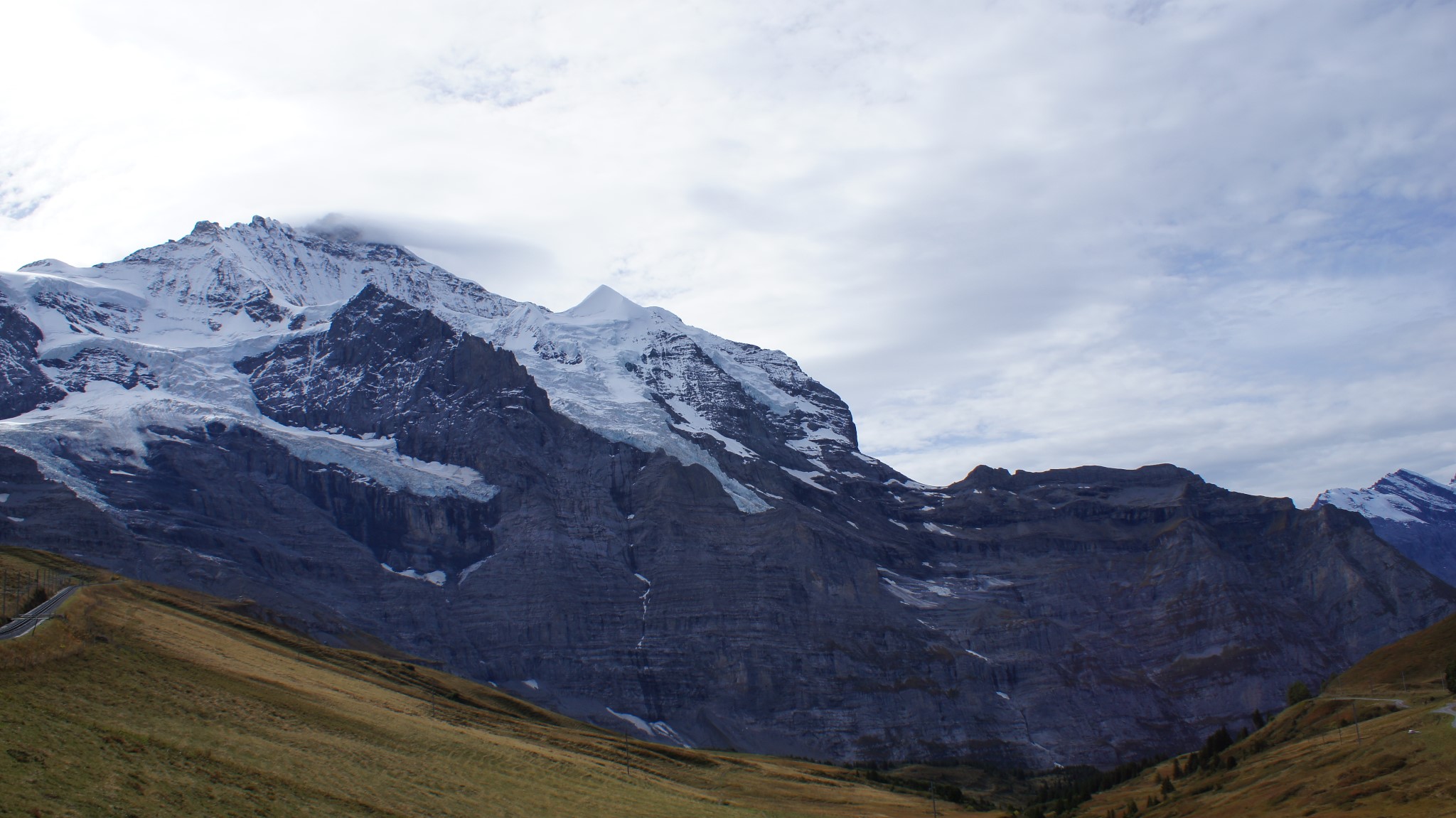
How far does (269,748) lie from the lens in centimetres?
5509

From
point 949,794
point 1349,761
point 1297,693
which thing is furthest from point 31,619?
point 1297,693

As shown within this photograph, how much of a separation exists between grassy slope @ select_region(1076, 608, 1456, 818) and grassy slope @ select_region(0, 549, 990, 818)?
84.0 ft

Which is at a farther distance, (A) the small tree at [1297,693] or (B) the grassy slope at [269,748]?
(A) the small tree at [1297,693]

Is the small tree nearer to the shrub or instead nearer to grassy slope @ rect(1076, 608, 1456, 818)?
grassy slope @ rect(1076, 608, 1456, 818)

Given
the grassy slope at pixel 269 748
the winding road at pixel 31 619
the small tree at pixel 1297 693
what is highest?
the winding road at pixel 31 619

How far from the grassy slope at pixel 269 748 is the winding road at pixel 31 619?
4.55 ft

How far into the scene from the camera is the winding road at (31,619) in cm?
6322

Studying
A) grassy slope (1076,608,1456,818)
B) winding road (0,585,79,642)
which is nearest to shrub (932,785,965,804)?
grassy slope (1076,608,1456,818)

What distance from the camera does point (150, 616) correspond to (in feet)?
288

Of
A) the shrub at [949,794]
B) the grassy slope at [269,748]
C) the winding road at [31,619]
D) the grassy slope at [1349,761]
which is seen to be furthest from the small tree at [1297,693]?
the winding road at [31,619]

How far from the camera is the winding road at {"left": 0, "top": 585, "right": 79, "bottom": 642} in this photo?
63219mm

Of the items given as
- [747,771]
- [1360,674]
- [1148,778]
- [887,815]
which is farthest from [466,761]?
[1360,674]

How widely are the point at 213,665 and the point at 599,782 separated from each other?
24.8 metres

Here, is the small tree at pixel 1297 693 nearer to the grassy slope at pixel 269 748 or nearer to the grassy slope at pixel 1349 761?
the grassy slope at pixel 1349 761
